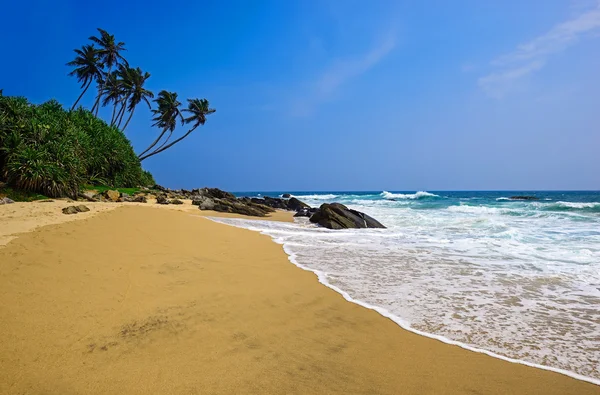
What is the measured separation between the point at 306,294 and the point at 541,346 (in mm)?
2636

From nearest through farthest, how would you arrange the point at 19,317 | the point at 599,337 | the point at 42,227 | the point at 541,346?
1. the point at 19,317
2. the point at 541,346
3. the point at 599,337
4. the point at 42,227

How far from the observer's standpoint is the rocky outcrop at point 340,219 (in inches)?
567

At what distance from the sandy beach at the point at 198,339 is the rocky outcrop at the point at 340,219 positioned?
936 centimetres

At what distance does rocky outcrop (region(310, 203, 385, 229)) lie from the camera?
567 inches

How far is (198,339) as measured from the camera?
9.50ft

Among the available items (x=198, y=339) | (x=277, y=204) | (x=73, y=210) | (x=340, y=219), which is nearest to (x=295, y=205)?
(x=277, y=204)

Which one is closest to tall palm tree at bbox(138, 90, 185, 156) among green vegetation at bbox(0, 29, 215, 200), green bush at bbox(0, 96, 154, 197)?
green vegetation at bbox(0, 29, 215, 200)

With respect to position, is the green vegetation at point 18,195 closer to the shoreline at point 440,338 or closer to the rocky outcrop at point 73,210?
the rocky outcrop at point 73,210

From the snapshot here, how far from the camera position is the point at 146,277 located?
14.6ft

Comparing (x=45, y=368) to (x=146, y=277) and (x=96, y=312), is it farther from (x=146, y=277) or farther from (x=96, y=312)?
(x=146, y=277)

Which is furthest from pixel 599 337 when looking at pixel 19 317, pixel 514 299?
pixel 19 317

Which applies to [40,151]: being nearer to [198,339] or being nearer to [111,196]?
[111,196]

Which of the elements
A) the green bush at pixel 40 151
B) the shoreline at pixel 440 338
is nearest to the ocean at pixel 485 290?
the shoreline at pixel 440 338

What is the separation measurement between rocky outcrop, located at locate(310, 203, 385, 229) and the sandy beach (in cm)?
936
